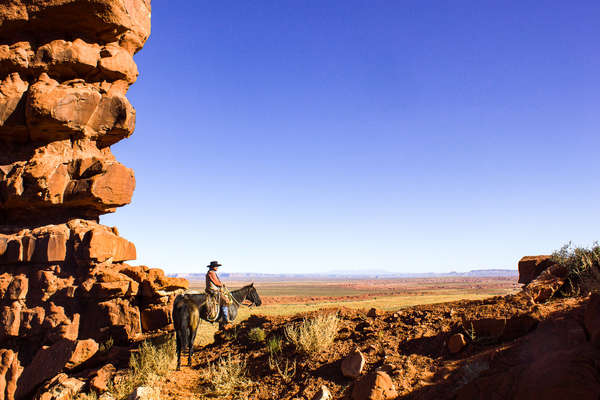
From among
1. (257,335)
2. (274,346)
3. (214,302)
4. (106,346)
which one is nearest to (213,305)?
(214,302)

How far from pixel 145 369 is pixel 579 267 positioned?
35.2 ft

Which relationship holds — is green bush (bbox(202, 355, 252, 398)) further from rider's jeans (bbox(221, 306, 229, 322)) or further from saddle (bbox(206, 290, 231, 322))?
rider's jeans (bbox(221, 306, 229, 322))

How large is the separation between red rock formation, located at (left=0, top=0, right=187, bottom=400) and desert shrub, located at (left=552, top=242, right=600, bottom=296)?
12141 millimetres

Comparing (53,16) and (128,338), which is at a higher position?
(53,16)

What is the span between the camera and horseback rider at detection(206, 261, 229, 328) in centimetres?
1220

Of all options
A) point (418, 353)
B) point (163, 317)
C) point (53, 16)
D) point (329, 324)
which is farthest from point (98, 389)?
point (53, 16)

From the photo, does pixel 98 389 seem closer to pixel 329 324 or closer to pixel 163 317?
pixel 163 317

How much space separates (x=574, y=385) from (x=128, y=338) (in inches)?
481

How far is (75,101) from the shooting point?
1322 cm

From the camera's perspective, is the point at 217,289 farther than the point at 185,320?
Yes

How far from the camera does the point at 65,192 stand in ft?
43.1

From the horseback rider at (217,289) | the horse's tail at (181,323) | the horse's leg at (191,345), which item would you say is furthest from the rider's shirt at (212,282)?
the horse's leg at (191,345)

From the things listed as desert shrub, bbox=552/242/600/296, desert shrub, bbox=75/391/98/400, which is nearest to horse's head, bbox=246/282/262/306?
desert shrub, bbox=75/391/98/400

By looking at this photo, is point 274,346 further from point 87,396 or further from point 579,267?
point 579,267
